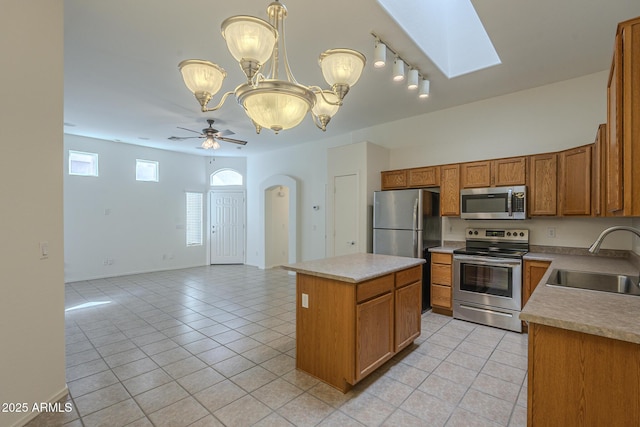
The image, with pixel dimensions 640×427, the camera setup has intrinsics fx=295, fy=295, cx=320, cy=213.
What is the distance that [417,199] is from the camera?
→ 4.19 meters

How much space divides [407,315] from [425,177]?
2395mm

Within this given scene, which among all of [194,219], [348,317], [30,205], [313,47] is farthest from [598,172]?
[194,219]

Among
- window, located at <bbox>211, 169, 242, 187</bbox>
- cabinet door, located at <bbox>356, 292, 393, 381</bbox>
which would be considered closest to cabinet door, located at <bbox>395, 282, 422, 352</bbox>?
cabinet door, located at <bbox>356, 292, 393, 381</bbox>

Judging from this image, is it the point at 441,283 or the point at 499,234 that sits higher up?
the point at 499,234

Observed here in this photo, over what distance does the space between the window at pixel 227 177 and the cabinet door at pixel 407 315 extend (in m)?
6.45

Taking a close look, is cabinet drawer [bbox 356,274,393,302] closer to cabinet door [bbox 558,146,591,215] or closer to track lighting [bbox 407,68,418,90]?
track lighting [bbox 407,68,418,90]

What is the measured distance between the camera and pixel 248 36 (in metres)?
1.39

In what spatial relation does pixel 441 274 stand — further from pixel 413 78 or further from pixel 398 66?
pixel 398 66

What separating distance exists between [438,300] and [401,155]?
8.01 ft

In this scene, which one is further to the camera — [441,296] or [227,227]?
[227,227]

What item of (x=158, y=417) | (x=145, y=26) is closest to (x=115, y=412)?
(x=158, y=417)

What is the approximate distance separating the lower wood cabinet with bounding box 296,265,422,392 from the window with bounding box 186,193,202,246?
6212 mm

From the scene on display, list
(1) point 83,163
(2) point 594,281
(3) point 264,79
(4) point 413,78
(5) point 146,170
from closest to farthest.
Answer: (3) point 264,79, (2) point 594,281, (4) point 413,78, (1) point 83,163, (5) point 146,170

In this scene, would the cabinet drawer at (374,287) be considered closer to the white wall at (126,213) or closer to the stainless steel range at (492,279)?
the stainless steel range at (492,279)
